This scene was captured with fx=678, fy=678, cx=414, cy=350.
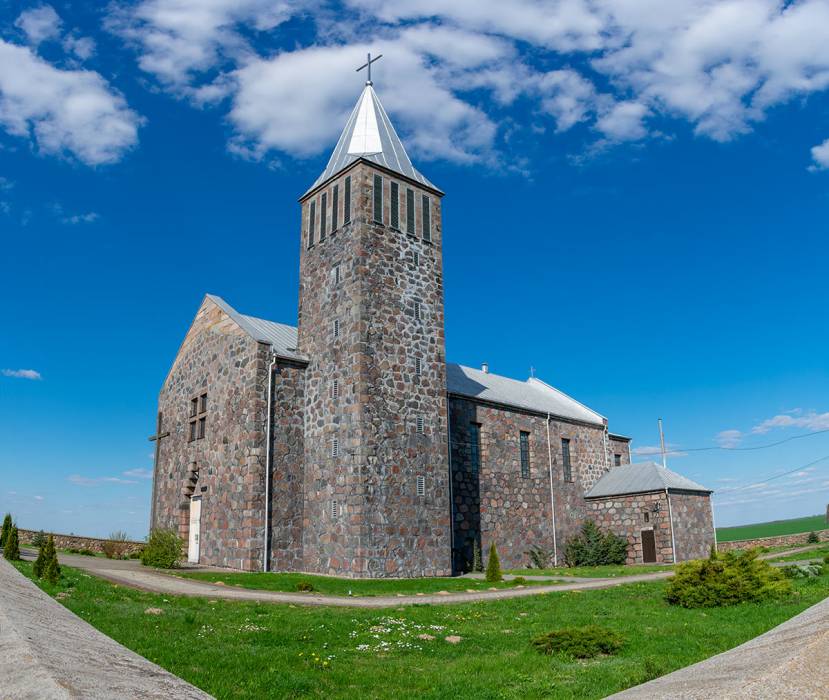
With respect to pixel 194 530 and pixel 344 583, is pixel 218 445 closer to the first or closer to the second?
pixel 194 530

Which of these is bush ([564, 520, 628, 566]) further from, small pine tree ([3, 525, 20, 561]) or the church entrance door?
small pine tree ([3, 525, 20, 561])

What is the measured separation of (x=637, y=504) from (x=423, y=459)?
15.4m

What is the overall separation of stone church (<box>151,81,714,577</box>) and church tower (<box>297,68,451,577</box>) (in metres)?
0.06

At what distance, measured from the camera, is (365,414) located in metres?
24.2

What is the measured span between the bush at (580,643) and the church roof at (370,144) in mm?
20425

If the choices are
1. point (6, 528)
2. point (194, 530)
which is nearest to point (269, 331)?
point (194, 530)

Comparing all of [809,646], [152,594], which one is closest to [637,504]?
[152,594]

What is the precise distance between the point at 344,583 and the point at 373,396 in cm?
663

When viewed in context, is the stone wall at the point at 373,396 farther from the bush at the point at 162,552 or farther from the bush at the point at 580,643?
the bush at the point at 580,643

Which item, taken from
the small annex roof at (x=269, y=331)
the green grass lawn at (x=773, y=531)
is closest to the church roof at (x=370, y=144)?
the small annex roof at (x=269, y=331)

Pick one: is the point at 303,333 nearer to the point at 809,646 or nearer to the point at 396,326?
the point at 396,326

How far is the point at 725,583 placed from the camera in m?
15.1

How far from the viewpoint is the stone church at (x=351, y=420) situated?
2438 cm

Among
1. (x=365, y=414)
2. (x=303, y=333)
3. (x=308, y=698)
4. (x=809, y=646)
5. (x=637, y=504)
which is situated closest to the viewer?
(x=809, y=646)
